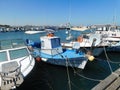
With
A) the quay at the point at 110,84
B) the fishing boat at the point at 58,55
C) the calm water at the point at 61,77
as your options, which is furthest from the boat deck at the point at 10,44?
the quay at the point at 110,84

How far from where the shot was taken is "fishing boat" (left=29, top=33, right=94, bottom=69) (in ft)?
45.9

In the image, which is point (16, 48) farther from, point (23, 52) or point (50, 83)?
point (50, 83)

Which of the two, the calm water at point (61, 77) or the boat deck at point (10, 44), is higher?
the boat deck at point (10, 44)

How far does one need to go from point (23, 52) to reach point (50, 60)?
4473 millimetres

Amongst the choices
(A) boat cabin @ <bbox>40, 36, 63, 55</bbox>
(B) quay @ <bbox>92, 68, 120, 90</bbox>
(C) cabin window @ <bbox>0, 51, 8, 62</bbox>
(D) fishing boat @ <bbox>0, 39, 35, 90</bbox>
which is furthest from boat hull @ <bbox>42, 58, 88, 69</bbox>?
(B) quay @ <bbox>92, 68, 120, 90</bbox>

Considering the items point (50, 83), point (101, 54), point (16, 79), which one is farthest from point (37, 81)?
point (101, 54)

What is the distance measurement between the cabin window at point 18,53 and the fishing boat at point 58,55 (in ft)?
13.2

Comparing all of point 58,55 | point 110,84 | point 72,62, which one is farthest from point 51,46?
point 110,84

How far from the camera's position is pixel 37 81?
12.0 m

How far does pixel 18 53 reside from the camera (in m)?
10.7

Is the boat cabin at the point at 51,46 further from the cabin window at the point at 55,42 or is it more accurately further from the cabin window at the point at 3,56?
the cabin window at the point at 3,56

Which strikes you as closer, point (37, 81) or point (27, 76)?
point (27, 76)

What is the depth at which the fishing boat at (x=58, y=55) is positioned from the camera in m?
14.0

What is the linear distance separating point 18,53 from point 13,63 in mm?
1198
